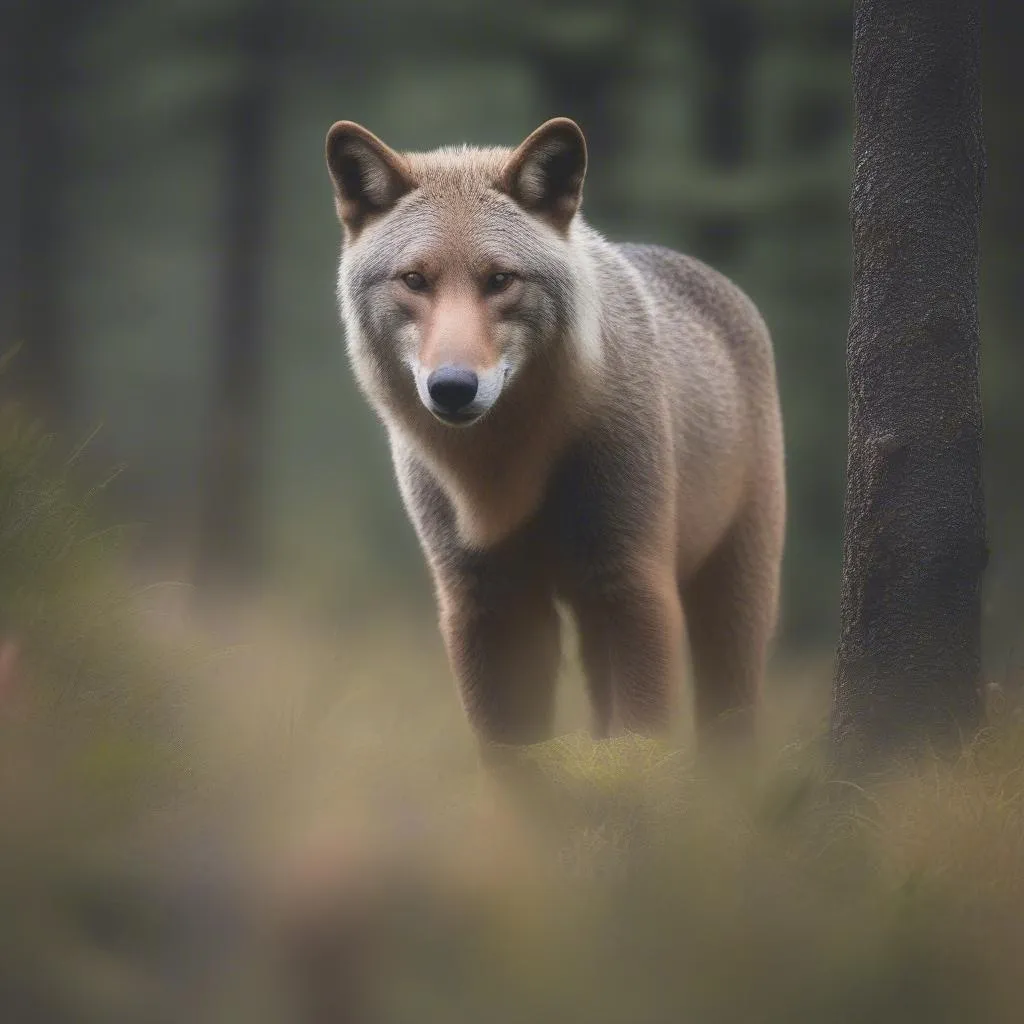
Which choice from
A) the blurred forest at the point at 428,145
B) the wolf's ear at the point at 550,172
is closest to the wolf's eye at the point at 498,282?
the wolf's ear at the point at 550,172

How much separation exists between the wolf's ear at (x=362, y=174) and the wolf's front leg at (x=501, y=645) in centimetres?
124

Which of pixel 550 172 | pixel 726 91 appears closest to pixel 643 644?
pixel 550 172

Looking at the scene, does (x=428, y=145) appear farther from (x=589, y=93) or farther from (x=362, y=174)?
(x=362, y=174)

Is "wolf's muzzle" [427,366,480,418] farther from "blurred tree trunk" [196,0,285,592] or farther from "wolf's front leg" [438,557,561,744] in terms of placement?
"blurred tree trunk" [196,0,285,592]

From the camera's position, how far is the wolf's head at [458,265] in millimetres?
3967

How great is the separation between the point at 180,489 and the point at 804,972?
30.2 feet

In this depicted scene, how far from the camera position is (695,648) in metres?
6.00

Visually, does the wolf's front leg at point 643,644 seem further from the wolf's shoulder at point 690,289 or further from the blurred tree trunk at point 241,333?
the blurred tree trunk at point 241,333

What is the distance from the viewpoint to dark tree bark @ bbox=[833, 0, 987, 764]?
398 centimetres

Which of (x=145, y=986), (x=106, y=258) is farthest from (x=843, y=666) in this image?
(x=106, y=258)

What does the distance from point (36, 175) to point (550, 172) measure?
25.3 ft

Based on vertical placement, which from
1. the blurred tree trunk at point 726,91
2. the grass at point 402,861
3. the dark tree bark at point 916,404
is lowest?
the grass at point 402,861

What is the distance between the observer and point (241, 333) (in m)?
9.56

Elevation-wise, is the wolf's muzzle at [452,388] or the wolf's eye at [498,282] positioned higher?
the wolf's eye at [498,282]
